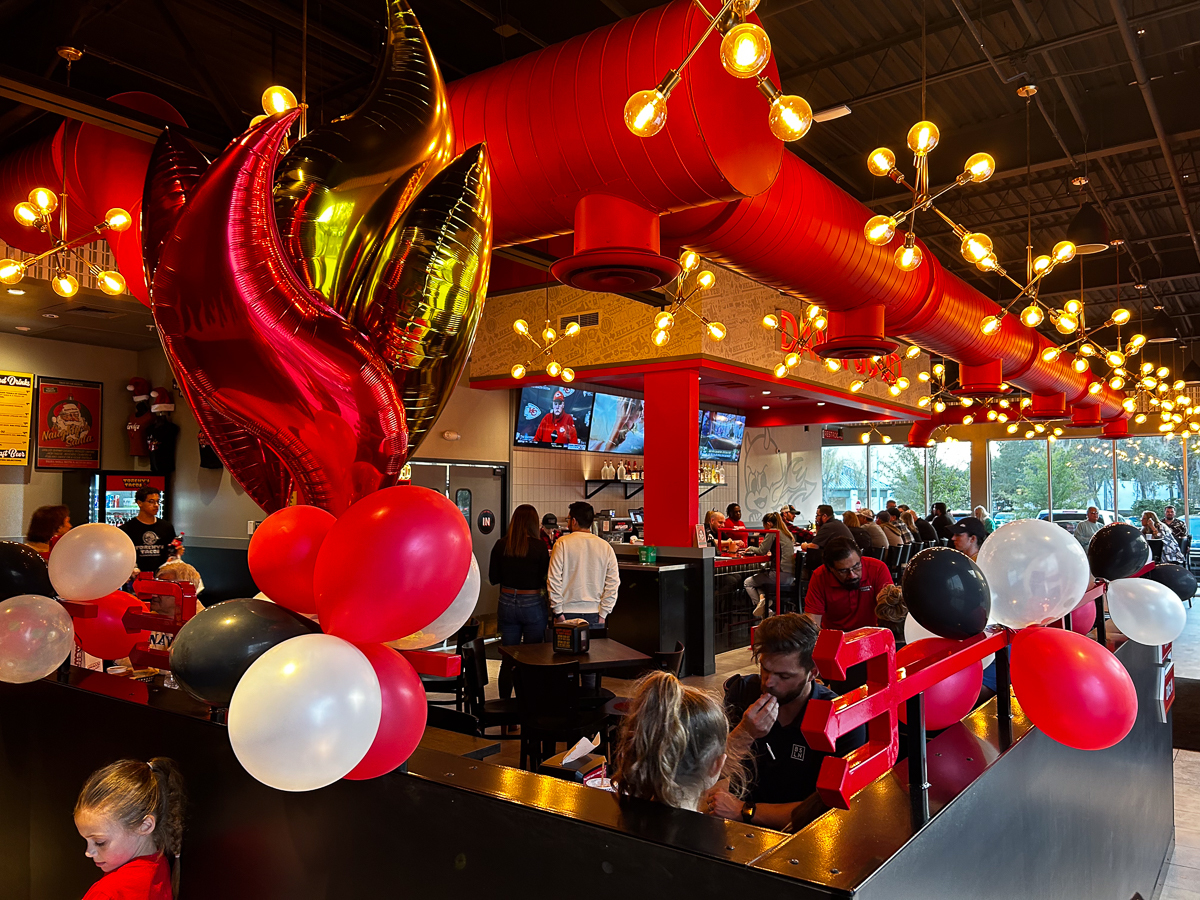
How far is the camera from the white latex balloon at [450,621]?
5.89ft

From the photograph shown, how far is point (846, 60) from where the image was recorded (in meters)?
5.05

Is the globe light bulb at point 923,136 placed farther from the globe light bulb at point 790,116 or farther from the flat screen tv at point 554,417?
the flat screen tv at point 554,417

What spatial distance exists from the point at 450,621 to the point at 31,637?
136 centimetres

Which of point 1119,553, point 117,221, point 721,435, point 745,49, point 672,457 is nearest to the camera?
point 745,49

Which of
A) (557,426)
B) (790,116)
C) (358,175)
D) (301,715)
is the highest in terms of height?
(790,116)

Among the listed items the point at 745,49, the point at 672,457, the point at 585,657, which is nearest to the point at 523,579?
the point at 585,657

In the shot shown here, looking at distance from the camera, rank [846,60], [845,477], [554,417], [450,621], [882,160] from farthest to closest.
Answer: [845,477], [554,417], [846,60], [882,160], [450,621]

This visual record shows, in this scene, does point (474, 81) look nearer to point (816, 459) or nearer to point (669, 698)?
point (669, 698)

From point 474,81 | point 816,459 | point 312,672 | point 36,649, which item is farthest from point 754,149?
point 816,459

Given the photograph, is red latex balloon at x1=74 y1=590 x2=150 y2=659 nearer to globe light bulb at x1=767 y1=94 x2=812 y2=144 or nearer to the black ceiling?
the black ceiling

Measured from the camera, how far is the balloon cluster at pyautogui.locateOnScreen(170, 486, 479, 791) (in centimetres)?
127

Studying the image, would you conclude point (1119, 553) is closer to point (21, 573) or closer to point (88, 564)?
point (88, 564)

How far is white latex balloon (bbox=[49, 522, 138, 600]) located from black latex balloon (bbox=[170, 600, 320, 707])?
1.18 m

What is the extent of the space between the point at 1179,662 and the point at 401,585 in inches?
363
